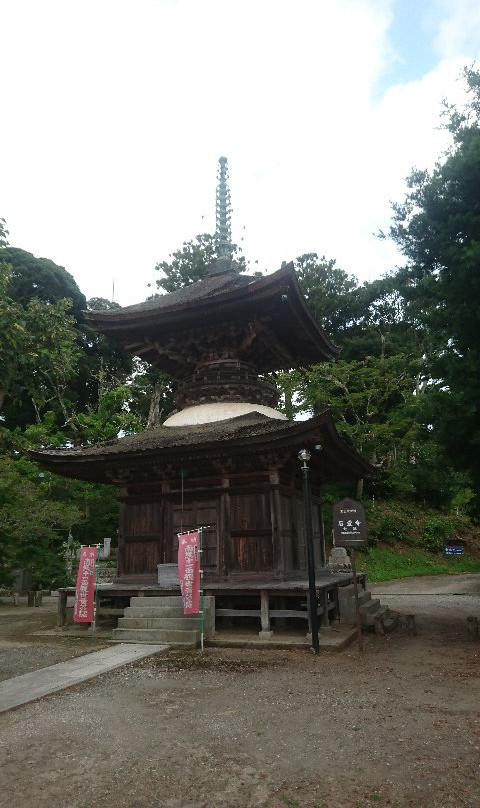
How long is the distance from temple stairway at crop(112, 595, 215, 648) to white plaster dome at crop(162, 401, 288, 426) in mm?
4725

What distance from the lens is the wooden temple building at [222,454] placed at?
1208cm

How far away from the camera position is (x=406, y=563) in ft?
102

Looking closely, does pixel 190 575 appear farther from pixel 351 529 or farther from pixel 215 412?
pixel 215 412

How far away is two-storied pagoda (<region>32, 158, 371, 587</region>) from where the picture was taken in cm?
1213

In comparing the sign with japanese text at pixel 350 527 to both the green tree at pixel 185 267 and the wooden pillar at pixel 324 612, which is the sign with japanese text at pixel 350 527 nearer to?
the wooden pillar at pixel 324 612

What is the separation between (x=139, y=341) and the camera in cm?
1544

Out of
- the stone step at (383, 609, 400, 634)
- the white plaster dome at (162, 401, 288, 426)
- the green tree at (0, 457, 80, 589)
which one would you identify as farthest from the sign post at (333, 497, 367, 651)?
the green tree at (0, 457, 80, 589)

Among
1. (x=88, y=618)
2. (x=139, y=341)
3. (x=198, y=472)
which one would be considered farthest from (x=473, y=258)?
(x=88, y=618)

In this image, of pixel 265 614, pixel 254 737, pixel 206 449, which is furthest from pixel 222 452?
pixel 254 737

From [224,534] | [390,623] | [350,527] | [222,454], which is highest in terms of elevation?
[222,454]

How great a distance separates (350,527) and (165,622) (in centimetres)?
441

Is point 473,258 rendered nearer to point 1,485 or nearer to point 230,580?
point 230,580

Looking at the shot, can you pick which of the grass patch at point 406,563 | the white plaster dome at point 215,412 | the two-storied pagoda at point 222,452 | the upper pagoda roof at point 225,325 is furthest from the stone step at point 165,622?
the grass patch at point 406,563

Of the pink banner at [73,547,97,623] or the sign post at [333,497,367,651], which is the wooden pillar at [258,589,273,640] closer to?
the sign post at [333,497,367,651]
